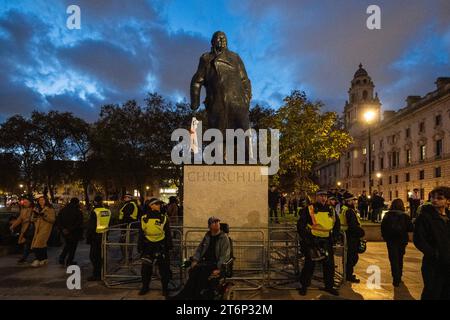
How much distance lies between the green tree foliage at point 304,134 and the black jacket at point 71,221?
15.5m

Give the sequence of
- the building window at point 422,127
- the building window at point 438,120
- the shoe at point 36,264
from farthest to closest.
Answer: the building window at point 422,127
the building window at point 438,120
the shoe at point 36,264

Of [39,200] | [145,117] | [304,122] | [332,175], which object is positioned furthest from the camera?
[332,175]

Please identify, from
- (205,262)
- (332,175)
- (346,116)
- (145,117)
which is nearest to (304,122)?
(145,117)

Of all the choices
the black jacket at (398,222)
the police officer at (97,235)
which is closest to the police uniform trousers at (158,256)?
the police officer at (97,235)

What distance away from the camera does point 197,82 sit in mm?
10008

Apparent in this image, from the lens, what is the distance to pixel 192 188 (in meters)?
9.16

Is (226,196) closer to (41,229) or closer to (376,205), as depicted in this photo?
(41,229)

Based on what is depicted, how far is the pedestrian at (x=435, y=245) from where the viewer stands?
5.31 m

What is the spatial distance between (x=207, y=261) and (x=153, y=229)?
4.33ft

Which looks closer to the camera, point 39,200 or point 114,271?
point 114,271

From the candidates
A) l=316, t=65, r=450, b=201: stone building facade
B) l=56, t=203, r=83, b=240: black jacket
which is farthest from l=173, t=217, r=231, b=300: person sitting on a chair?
l=316, t=65, r=450, b=201: stone building facade

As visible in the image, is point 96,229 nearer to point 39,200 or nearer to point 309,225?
point 39,200

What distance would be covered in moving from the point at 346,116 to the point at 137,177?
87076mm

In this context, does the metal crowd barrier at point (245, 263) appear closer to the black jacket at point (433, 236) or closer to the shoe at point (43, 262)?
the shoe at point (43, 262)
